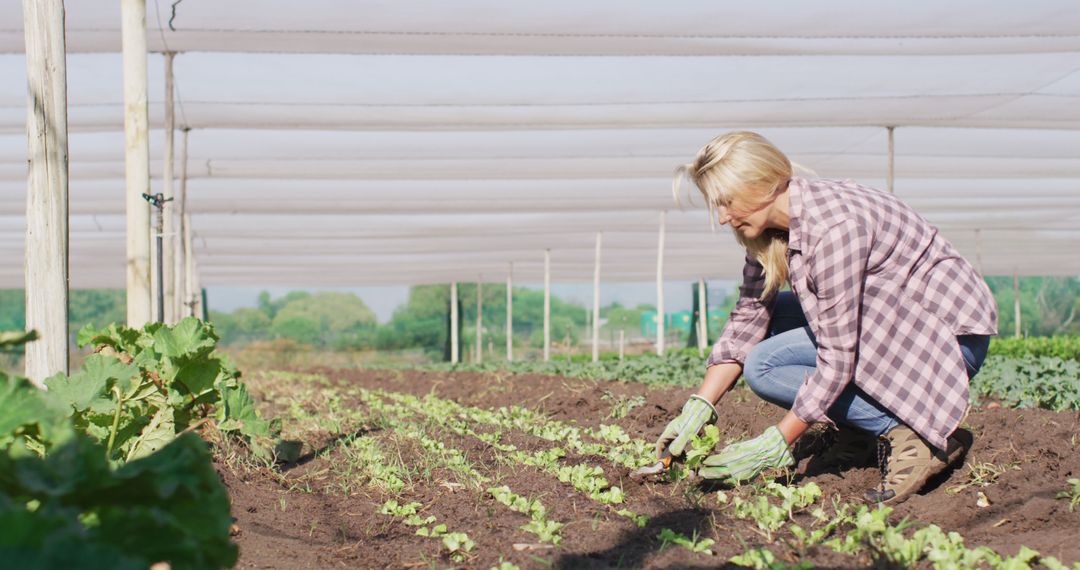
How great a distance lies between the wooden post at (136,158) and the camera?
5.70 metres

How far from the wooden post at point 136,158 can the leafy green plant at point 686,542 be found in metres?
4.05


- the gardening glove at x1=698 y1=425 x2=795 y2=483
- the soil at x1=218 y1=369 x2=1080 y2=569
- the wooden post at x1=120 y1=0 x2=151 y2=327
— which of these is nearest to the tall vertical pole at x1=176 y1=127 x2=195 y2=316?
the wooden post at x1=120 y1=0 x2=151 y2=327

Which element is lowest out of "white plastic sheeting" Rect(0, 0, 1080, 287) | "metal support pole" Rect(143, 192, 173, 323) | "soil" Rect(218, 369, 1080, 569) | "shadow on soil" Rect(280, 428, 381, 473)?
"shadow on soil" Rect(280, 428, 381, 473)

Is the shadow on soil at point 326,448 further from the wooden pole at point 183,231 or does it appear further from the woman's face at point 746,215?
the wooden pole at point 183,231

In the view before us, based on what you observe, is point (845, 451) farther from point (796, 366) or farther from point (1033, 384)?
point (1033, 384)

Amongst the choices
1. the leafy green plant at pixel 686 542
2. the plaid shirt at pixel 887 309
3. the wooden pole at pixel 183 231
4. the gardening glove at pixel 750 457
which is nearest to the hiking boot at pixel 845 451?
the plaid shirt at pixel 887 309

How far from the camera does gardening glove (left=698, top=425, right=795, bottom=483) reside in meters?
3.14

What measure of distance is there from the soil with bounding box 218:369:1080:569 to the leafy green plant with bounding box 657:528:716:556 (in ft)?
0.07

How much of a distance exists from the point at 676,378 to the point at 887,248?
463 cm

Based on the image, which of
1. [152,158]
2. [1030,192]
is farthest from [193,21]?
[1030,192]

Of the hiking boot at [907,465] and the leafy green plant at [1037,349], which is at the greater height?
the hiking boot at [907,465]

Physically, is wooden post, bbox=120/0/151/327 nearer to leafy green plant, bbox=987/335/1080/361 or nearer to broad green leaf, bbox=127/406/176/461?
broad green leaf, bbox=127/406/176/461

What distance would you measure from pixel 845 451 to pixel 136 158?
4339 mm

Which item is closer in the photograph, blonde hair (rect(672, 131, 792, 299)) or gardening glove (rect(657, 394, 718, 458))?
blonde hair (rect(672, 131, 792, 299))
